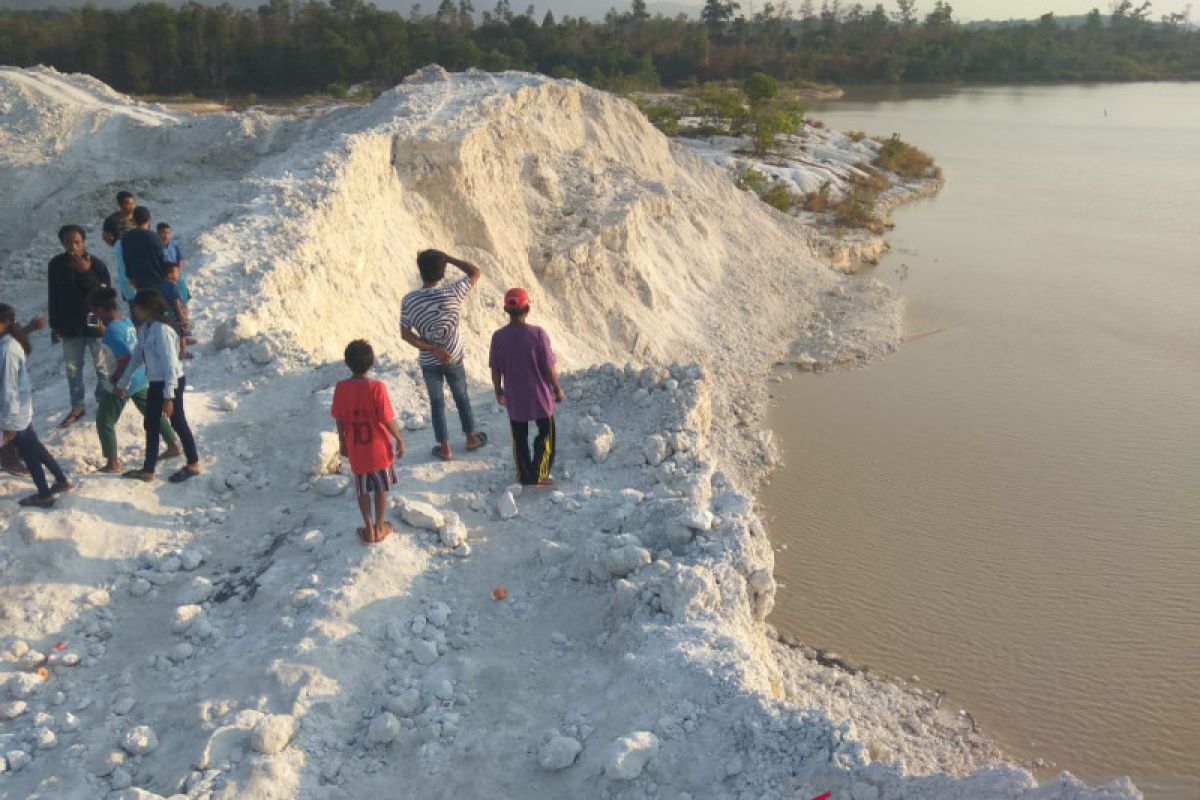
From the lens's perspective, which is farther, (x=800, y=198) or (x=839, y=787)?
(x=800, y=198)

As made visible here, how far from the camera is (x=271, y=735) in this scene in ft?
12.0

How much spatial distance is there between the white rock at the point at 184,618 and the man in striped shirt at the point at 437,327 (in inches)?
73.5

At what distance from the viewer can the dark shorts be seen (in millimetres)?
4762

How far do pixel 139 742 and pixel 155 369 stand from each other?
220 cm

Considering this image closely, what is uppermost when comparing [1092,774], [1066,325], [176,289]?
[176,289]

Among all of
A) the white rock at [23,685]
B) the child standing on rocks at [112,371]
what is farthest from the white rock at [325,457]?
the white rock at [23,685]

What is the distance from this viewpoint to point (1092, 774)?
5879 mm

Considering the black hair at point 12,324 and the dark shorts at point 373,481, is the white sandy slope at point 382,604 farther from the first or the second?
the black hair at point 12,324

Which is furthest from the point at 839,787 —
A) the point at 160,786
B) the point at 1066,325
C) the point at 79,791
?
the point at 1066,325

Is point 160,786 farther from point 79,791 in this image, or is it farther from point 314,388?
point 314,388

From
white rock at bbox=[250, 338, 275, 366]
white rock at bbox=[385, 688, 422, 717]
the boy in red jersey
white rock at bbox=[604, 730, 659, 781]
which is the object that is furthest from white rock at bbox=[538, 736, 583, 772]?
white rock at bbox=[250, 338, 275, 366]

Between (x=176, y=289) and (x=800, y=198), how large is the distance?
61.3 ft

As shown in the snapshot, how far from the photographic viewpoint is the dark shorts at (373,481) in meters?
4.76

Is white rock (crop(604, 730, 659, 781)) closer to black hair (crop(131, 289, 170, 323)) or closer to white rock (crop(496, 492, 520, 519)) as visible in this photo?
white rock (crop(496, 492, 520, 519))
